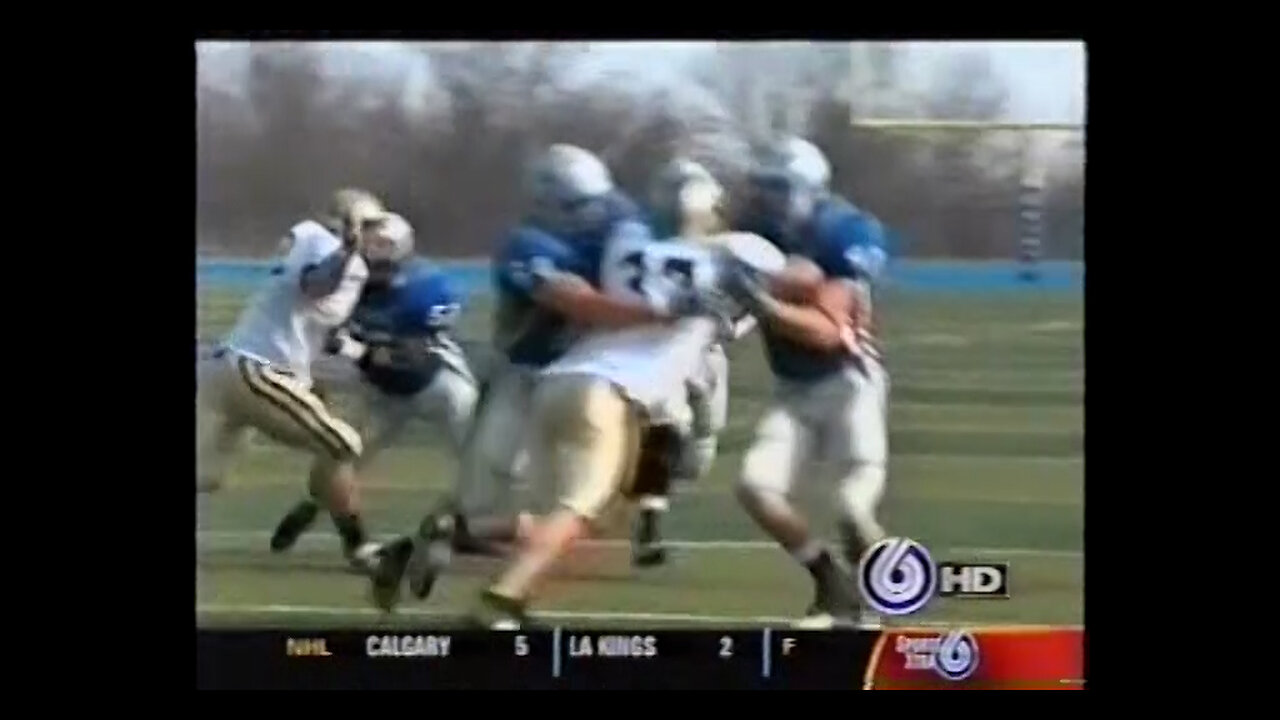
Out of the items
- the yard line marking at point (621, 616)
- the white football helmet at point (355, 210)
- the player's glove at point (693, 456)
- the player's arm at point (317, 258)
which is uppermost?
the white football helmet at point (355, 210)

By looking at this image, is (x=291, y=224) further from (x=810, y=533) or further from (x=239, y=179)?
(x=810, y=533)

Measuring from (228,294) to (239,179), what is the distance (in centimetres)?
11

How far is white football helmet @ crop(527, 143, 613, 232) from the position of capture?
2.88 m

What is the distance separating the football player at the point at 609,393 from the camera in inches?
113

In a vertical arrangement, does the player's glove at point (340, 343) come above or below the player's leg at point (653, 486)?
above

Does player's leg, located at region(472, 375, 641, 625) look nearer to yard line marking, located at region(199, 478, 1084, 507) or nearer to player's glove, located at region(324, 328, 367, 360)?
yard line marking, located at region(199, 478, 1084, 507)

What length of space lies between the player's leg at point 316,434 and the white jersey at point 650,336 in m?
0.22

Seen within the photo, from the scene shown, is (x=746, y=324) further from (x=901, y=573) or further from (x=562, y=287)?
(x=901, y=573)

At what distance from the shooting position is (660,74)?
2871 mm

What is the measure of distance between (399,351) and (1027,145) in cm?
64

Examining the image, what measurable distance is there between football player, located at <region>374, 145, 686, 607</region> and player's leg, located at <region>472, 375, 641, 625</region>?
24 millimetres

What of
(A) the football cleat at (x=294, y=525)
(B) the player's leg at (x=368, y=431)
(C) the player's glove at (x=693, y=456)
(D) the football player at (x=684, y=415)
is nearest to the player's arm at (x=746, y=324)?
(D) the football player at (x=684, y=415)

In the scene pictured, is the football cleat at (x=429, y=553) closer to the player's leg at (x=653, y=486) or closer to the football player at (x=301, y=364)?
the football player at (x=301, y=364)
